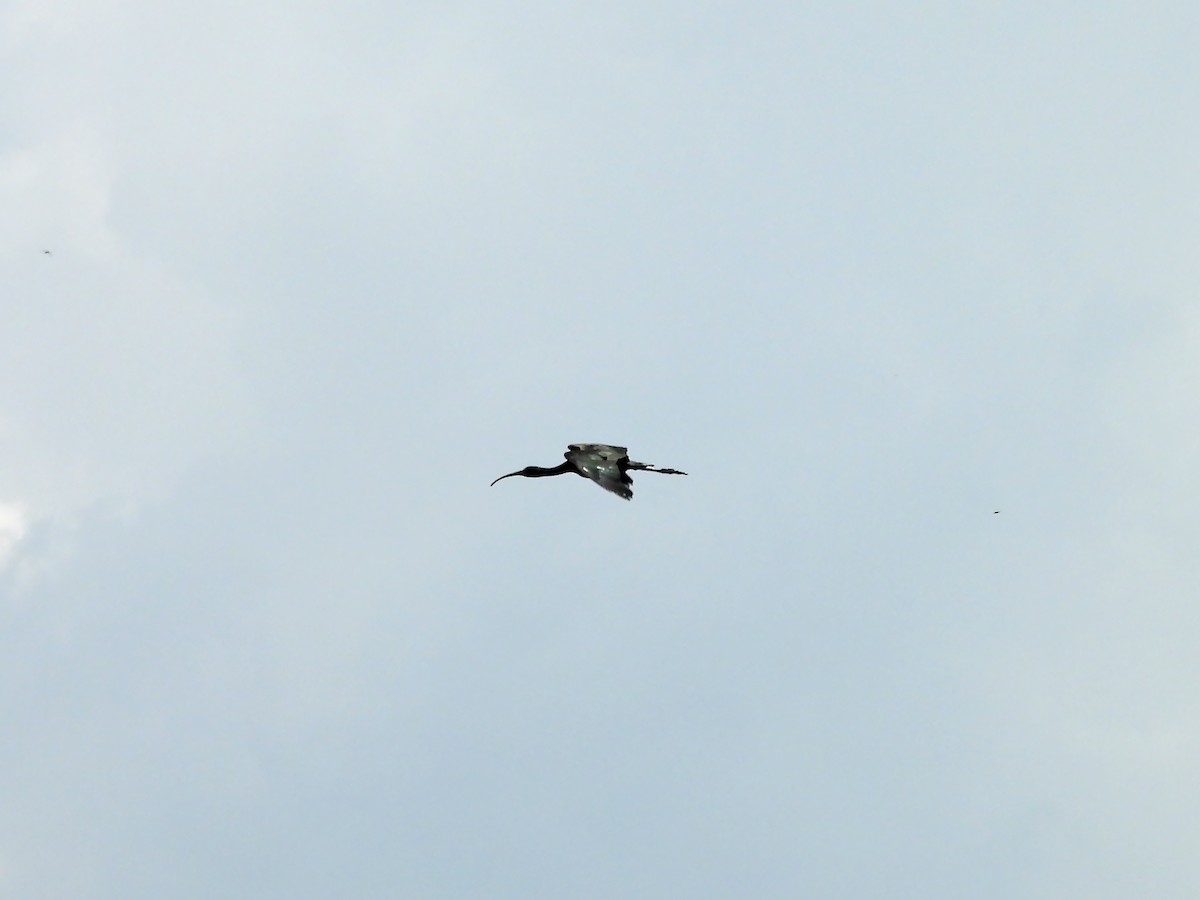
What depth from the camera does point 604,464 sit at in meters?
56.0

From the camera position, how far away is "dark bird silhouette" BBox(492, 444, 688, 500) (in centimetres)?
5206

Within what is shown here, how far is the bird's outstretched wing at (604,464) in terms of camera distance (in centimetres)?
5169

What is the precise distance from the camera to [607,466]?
55.6m

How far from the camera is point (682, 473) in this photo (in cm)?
6091

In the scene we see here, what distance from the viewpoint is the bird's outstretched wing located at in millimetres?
51688

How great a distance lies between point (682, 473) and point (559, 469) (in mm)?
7752

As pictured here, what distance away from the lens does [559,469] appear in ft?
217

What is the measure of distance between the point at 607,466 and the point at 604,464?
0.43 metres

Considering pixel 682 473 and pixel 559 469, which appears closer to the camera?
pixel 682 473

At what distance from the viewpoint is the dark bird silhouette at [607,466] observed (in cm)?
5206
